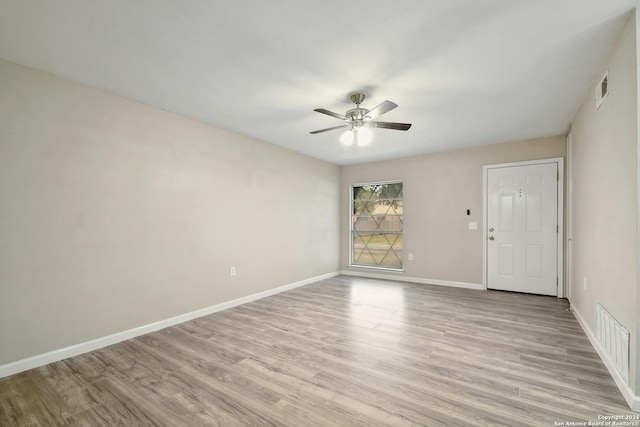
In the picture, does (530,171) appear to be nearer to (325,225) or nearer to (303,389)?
(325,225)

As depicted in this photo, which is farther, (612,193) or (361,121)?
(361,121)

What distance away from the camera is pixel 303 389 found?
1.92m

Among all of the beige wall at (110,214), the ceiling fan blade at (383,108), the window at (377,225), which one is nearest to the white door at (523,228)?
the window at (377,225)

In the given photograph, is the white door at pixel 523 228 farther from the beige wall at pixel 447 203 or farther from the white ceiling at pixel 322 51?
the white ceiling at pixel 322 51

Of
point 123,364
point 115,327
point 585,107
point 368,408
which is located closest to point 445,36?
point 585,107

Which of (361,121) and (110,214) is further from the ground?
(361,121)

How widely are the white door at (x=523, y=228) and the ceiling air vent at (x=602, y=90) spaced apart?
83.9 inches

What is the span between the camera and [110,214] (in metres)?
2.72

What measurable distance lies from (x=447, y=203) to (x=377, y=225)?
1490 millimetres

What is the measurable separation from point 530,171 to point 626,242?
2.98 m

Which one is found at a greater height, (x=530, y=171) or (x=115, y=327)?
(x=530, y=171)

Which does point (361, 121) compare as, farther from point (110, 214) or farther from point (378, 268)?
point (378, 268)

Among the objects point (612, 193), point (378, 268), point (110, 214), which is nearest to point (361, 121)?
point (612, 193)

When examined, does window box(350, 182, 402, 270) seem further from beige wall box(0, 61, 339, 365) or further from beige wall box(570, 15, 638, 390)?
beige wall box(570, 15, 638, 390)
